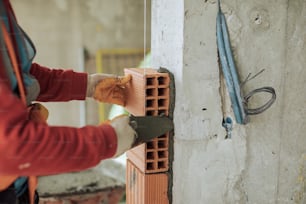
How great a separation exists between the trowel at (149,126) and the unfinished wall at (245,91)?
0.05 meters

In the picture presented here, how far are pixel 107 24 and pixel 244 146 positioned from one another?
3442mm

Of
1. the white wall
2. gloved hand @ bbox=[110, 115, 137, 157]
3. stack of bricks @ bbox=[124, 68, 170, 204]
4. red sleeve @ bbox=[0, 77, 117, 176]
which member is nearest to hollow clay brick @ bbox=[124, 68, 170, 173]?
stack of bricks @ bbox=[124, 68, 170, 204]

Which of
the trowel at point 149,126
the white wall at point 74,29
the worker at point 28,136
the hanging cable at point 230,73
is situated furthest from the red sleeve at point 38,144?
the white wall at point 74,29

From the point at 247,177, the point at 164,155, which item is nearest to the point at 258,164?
the point at 247,177

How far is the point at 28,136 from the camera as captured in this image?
0.94 m

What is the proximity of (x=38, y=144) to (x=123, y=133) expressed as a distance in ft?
0.84

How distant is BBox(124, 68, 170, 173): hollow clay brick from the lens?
51.7 inches

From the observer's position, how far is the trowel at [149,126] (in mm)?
1220

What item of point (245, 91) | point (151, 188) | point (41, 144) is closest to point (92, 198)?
point (151, 188)

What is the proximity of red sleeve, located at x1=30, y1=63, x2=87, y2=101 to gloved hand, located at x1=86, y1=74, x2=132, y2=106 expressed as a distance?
29 mm

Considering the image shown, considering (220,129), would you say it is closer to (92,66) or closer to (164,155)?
(164,155)

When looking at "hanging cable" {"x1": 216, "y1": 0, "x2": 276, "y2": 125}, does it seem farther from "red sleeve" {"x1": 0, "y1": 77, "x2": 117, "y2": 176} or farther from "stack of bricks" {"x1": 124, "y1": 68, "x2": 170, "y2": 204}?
"red sleeve" {"x1": 0, "y1": 77, "x2": 117, "y2": 176}

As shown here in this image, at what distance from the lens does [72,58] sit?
4.57 metres

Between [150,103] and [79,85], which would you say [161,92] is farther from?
[79,85]
